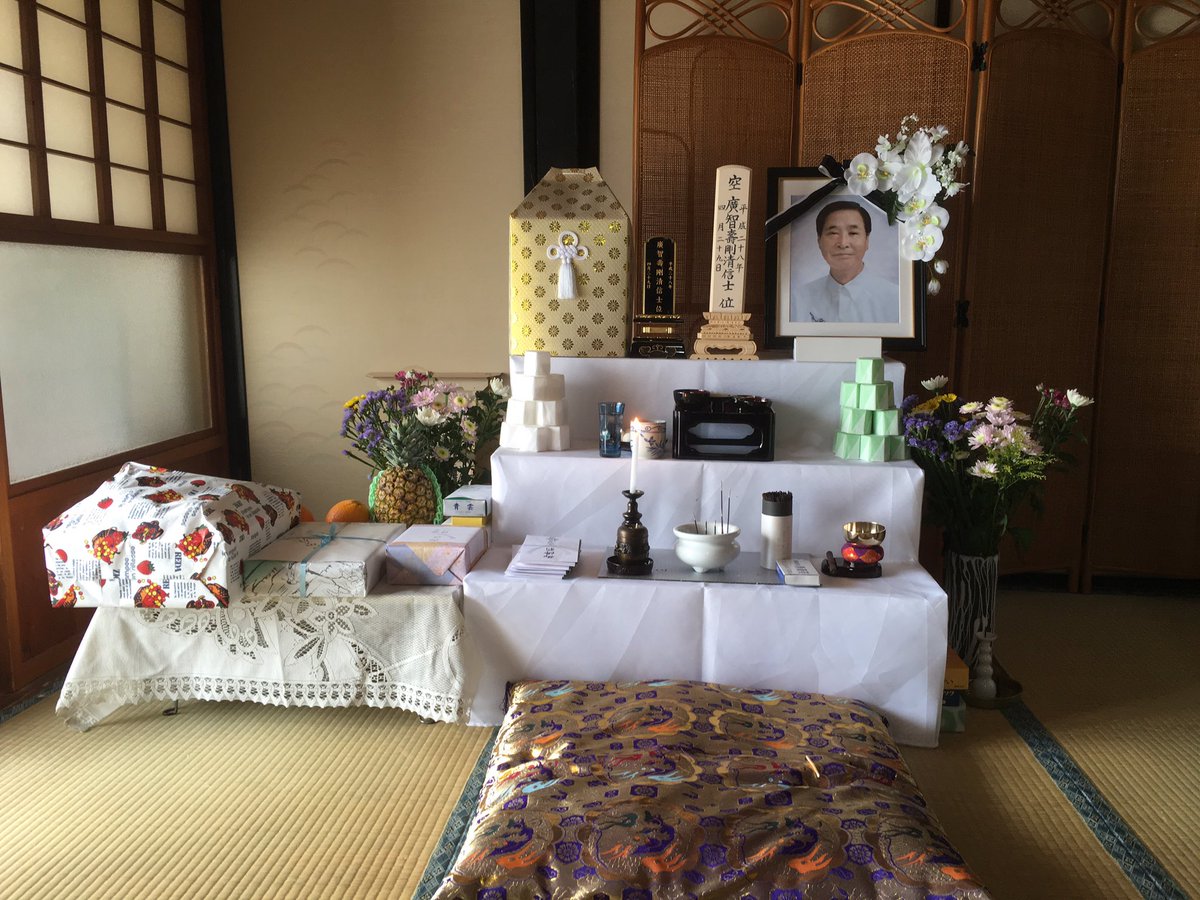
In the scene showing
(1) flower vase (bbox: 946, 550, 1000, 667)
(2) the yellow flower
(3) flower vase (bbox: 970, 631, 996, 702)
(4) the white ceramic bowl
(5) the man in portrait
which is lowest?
(3) flower vase (bbox: 970, 631, 996, 702)

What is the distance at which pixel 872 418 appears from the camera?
278 cm

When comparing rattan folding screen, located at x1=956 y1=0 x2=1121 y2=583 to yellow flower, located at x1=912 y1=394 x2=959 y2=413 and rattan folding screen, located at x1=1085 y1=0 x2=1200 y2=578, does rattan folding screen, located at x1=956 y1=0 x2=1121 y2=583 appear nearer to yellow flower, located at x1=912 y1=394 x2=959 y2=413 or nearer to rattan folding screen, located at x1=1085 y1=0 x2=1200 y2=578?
rattan folding screen, located at x1=1085 y1=0 x2=1200 y2=578

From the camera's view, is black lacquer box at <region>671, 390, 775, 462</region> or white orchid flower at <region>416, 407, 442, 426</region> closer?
black lacquer box at <region>671, 390, 775, 462</region>

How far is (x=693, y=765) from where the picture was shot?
6.59ft

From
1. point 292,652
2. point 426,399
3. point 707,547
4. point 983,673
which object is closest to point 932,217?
point 707,547

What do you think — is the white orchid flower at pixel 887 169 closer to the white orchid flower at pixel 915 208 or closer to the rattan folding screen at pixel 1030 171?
the white orchid flower at pixel 915 208

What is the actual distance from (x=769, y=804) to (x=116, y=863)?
1.37m

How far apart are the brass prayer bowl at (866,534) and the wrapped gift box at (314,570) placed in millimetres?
1294

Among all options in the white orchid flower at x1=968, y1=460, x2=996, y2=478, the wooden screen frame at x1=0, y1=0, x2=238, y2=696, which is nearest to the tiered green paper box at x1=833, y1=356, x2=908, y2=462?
the white orchid flower at x1=968, y1=460, x2=996, y2=478

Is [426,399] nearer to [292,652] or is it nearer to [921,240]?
[292,652]

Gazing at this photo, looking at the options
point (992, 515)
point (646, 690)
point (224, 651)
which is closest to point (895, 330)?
point (992, 515)

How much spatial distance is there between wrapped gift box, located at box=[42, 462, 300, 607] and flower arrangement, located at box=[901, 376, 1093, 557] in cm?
194

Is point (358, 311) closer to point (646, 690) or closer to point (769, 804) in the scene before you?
point (646, 690)

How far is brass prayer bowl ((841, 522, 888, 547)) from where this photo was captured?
8.45 feet
